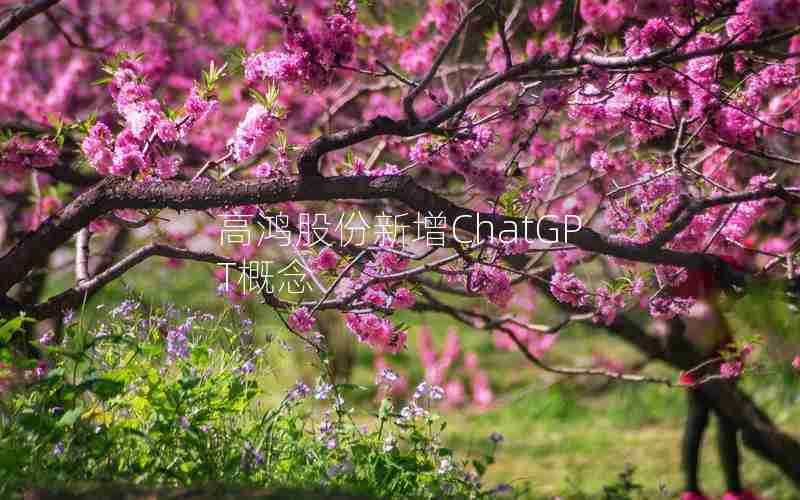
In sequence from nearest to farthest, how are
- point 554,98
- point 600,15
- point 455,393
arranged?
point 600,15
point 554,98
point 455,393

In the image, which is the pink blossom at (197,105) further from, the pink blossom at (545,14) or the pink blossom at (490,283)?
the pink blossom at (545,14)

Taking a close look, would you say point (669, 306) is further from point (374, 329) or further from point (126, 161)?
point (126, 161)

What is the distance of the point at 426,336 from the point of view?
1077 centimetres

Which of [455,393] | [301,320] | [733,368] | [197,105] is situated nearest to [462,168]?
[301,320]

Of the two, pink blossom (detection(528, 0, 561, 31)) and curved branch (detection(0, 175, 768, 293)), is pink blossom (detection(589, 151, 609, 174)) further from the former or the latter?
pink blossom (detection(528, 0, 561, 31))

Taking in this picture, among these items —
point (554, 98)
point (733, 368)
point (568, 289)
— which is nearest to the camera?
point (554, 98)

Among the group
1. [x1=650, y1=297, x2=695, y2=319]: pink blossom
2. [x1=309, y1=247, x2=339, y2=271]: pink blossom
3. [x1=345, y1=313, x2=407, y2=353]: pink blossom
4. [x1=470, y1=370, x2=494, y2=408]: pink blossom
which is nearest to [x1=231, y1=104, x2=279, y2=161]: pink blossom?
[x1=309, y1=247, x2=339, y2=271]: pink blossom

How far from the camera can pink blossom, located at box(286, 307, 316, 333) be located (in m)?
3.72

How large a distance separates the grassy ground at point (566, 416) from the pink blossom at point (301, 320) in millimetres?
1894

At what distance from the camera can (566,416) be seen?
31.3 feet

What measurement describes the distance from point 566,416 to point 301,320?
6.28m

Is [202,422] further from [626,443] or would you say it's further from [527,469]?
[626,443]

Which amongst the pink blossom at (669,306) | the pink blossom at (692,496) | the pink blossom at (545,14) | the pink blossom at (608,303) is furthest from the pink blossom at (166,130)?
the pink blossom at (692,496)

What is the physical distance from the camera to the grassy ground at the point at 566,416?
732 cm
